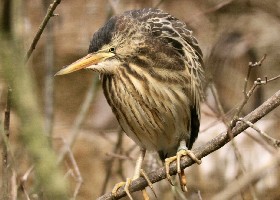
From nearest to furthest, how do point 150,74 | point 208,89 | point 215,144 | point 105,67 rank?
point 215,144
point 105,67
point 150,74
point 208,89

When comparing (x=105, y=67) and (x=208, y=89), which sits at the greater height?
(x=105, y=67)

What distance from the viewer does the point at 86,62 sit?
352 cm

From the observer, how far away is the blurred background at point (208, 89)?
18.5 ft

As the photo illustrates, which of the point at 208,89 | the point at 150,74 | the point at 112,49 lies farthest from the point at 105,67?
the point at 208,89

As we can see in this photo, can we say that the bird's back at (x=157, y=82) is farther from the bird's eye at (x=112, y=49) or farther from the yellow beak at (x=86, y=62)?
the yellow beak at (x=86, y=62)

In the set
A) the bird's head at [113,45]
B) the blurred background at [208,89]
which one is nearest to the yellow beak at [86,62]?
the bird's head at [113,45]

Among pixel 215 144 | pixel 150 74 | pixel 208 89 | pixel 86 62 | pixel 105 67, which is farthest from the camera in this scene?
pixel 208 89

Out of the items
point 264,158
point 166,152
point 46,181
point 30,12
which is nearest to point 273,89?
point 264,158

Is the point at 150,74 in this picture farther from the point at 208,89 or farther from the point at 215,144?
the point at 208,89

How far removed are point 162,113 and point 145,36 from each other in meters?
0.35

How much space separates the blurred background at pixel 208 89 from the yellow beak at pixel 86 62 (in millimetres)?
1238

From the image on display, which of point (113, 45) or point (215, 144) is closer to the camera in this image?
point (215, 144)

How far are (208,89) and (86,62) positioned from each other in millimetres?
1980

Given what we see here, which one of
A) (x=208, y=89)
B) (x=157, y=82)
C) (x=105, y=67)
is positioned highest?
(x=105, y=67)
